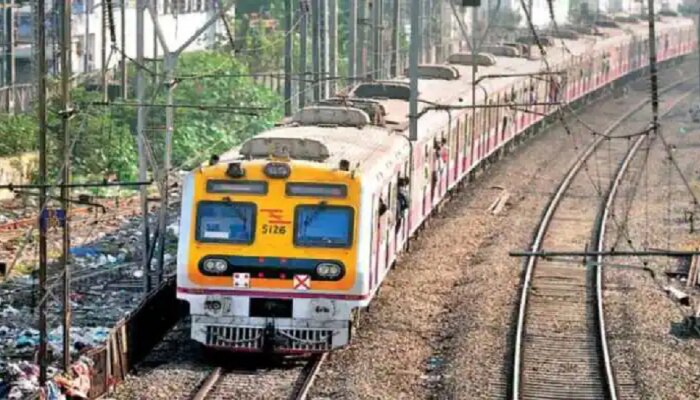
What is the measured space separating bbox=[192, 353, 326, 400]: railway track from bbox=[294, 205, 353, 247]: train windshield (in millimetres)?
1359

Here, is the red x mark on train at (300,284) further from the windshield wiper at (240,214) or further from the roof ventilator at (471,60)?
the roof ventilator at (471,60)

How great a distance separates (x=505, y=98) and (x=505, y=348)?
16.1m

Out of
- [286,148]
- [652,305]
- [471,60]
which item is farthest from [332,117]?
[471,60]

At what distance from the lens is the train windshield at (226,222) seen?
17.0 meters

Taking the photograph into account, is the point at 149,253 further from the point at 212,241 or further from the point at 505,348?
the point at 505,348

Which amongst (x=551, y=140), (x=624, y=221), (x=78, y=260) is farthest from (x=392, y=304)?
(x=551, y=140)

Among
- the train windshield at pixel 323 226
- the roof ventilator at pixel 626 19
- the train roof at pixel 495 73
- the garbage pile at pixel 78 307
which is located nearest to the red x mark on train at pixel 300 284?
the train windshield at pixel 323 226

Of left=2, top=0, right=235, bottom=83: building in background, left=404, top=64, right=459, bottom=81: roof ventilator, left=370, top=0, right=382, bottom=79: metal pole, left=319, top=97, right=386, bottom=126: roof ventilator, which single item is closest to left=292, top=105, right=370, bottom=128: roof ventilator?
left=319, top=97, right=386, bottom=126: roof ventilator

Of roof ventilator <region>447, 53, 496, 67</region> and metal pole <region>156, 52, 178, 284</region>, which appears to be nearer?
metal pole <region>156, 52, 178, 284</region>

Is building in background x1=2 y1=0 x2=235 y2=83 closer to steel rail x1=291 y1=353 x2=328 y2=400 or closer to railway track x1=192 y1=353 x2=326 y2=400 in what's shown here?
steel rail x1=291 y1=353 x2=328 y2=400

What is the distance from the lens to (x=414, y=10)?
75.9 ft

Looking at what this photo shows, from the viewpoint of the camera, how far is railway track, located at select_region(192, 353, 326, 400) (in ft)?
52.9

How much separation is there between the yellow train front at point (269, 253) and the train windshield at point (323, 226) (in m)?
0.01

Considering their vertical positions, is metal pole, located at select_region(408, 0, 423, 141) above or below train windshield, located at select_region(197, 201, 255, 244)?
above
